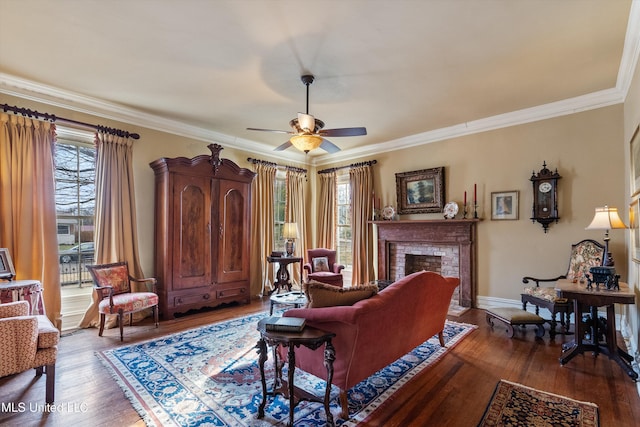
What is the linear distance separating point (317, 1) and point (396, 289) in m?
2.28

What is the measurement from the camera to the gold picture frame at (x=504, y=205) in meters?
4.71

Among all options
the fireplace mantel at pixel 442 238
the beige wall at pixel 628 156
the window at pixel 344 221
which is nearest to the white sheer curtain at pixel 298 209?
the window at pixel 344 221

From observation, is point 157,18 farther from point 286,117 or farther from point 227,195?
point 227,195

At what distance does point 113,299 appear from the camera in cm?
378

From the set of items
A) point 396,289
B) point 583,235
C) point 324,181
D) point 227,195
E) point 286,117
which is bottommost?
point 396,289

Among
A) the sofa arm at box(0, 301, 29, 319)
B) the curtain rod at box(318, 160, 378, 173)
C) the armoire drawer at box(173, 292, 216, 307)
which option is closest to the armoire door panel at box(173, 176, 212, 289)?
the armoire drawer at box(173, 292, 216, 307)

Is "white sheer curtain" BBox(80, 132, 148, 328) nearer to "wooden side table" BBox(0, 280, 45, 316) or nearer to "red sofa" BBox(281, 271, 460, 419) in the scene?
"wooden side table" BBox(0, 280, 45, 316)

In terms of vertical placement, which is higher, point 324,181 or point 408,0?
point 408,0

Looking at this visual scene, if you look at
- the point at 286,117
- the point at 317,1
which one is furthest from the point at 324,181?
the point at 317,1

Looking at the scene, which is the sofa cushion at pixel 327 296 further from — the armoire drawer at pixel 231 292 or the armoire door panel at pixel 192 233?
the armoire drawer at pixel 231 292

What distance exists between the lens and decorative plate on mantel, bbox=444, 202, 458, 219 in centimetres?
525

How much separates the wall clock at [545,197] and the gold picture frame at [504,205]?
249 millimetres

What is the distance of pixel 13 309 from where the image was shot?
2.68 meters

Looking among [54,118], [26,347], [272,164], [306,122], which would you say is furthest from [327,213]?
[26,347]
